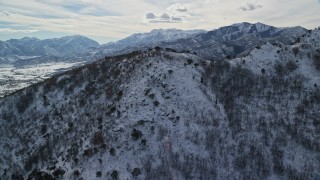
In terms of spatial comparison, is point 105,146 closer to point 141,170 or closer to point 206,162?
point 141,170

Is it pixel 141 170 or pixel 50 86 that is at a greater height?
pixel 50 86

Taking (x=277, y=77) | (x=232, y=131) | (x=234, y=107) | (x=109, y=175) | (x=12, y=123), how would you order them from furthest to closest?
(x=12, y=123) → (x=277, y=77) → (x=234, y=107) → (x=232, y=131) → (x=109, y=175)

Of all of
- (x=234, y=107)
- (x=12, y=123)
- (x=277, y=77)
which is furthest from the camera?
(x=12, y=123)

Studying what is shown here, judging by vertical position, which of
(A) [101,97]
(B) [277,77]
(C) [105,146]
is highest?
(B) [277,77]

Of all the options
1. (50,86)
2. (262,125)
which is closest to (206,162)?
(262,125)

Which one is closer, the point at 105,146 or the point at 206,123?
the point at 105,146

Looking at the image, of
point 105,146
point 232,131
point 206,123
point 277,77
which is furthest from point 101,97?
point 277,77

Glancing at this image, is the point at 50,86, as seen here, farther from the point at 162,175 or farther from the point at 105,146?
the point at 162,175
